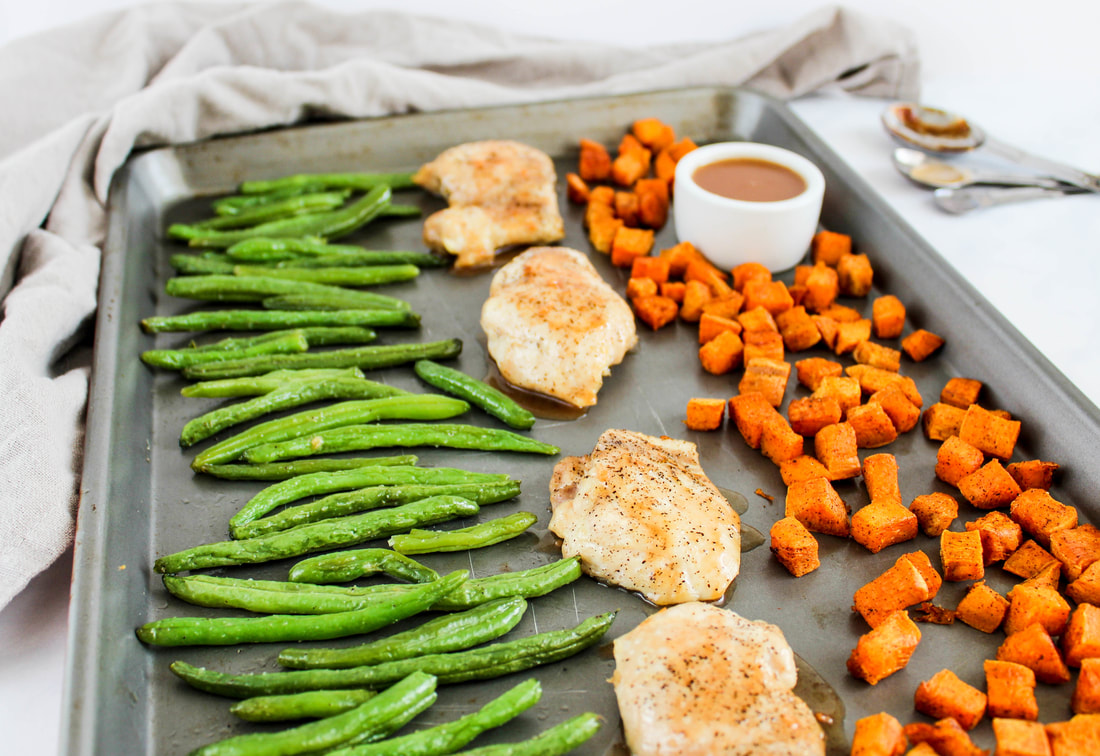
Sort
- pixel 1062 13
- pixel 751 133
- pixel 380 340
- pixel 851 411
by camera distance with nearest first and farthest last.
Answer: pixel 851 411 < pixel 380 340 < pixel 751 133 < pixel 1062 13

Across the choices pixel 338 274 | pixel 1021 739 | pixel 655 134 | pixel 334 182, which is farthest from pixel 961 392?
pixel 334 182

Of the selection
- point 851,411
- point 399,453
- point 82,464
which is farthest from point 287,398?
point 851,411

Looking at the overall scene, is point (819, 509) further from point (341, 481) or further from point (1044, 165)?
point (1044, 165)

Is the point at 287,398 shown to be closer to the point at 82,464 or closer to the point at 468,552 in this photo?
the point at 82,464

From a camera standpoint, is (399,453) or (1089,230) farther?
(1089,230)

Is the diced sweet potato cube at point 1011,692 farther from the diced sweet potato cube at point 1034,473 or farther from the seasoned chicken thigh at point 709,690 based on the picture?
the diced sweet potato cube at point 1034,473
